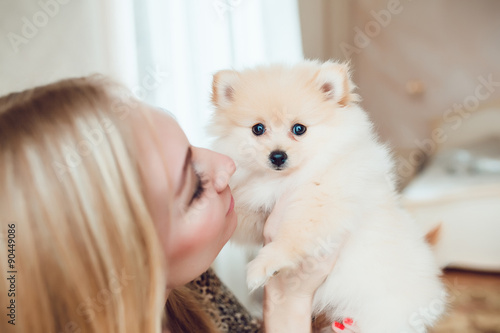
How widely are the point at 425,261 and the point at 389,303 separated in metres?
0.20

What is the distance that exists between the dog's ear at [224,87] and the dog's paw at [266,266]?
51 centimetres

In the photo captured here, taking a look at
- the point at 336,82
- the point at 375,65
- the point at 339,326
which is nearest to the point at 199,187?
the point at 336,82

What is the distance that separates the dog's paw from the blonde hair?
0.78 ft

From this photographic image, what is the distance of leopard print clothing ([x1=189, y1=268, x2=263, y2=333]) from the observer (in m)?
1.35

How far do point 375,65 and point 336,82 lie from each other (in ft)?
4.66

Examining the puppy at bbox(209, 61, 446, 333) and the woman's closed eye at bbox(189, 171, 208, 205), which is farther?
the puppy at bbox(209, 61, 446, 333)

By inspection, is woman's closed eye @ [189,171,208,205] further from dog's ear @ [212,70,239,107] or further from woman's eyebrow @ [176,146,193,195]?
dog's ear @ [212,70,239,107]

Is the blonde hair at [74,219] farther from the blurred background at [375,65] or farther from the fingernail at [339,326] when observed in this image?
the blurred background at [375,65]

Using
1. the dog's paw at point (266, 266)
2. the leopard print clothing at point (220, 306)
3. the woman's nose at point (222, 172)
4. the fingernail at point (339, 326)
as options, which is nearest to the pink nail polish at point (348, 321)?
the fingernail at point (339, 326)

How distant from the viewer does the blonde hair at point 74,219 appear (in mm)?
609

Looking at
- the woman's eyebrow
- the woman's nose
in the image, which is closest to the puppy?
the woman's nose

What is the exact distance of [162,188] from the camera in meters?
0.74

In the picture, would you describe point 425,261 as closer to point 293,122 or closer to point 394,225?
point 394,225

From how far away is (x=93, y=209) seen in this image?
2.13 ft
